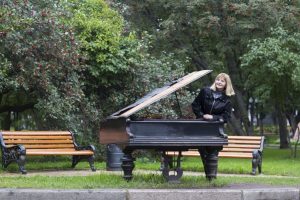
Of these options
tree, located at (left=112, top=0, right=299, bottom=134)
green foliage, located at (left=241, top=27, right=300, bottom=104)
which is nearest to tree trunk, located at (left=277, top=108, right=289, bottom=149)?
tree, located at (left=112, top=0, right=299, bottom=134)

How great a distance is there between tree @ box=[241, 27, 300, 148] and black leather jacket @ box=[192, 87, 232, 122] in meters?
10.1

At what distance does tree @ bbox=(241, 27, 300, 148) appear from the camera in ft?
72.0

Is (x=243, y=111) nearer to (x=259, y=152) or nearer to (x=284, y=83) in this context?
(x=284, y=83)

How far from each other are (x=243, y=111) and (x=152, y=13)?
23.6 ft

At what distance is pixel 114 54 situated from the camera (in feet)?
61.9

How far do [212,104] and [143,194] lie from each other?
2.48 m

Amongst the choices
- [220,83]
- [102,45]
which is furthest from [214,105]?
[102,45]

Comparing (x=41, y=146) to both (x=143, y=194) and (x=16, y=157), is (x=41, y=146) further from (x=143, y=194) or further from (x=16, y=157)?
(x=143, y=194)

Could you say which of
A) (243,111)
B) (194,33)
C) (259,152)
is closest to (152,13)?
(194,33)

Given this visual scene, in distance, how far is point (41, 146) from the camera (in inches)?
633

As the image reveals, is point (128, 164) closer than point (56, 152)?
Yes

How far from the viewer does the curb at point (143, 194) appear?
9906mm

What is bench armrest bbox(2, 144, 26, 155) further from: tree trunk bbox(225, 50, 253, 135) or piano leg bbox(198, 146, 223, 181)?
tree trunk bbox(225, 50, 253, 135)

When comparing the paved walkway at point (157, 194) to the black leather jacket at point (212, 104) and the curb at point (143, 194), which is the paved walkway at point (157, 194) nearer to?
the curb at point (143, 194)
